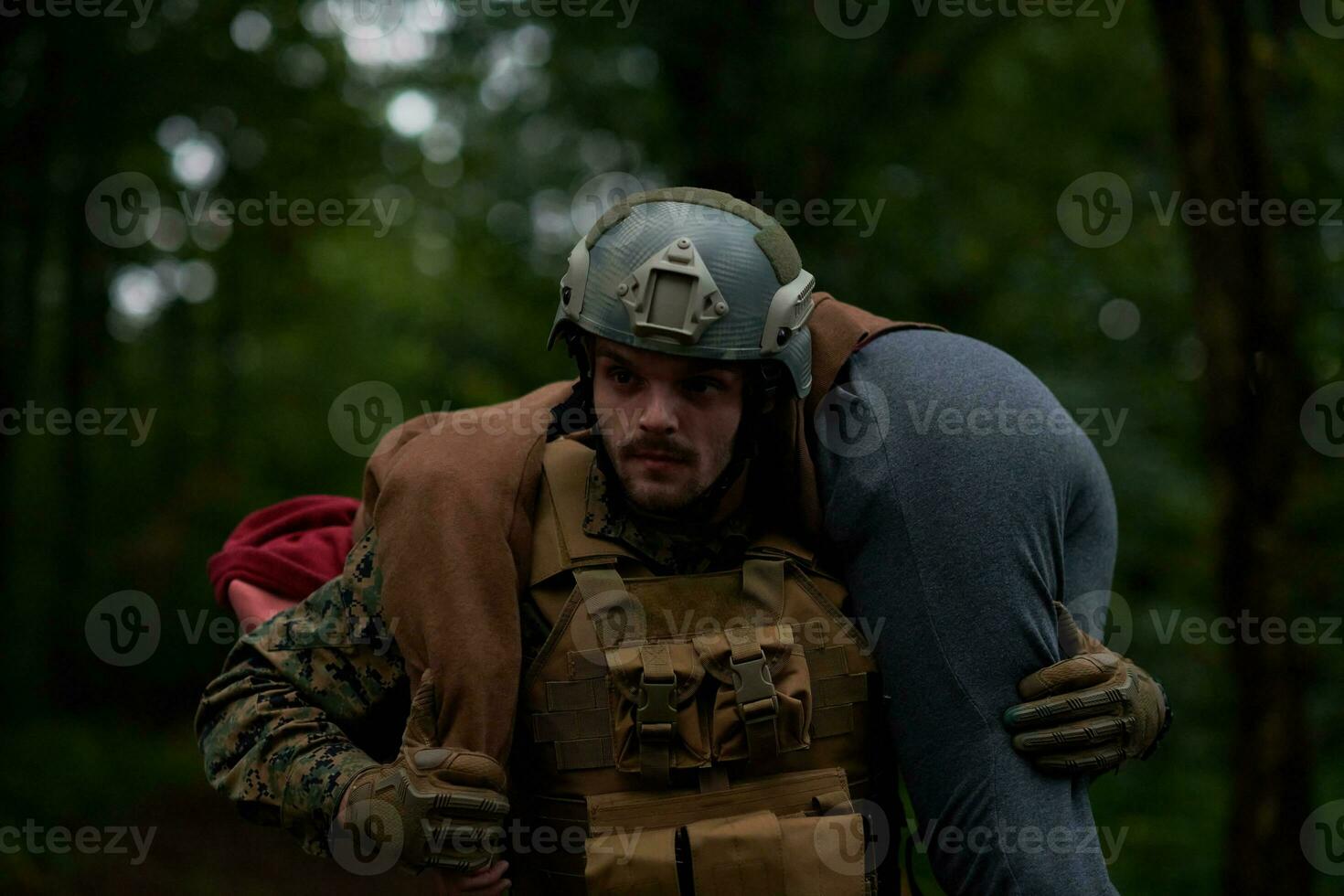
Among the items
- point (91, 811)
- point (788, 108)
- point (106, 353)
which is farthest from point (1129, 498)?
point (106, 353)

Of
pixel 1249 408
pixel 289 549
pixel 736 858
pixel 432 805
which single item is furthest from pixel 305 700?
pixel 1249 408

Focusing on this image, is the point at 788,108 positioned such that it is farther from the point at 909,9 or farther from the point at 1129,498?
the point at 1129,498

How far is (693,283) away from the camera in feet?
9.21

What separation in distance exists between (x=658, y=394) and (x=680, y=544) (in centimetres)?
41

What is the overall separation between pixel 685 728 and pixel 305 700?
35.0 inches

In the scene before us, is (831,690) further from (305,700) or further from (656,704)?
(305,700)

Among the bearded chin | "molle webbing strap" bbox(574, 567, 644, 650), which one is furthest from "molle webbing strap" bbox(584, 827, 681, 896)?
the bearded chin

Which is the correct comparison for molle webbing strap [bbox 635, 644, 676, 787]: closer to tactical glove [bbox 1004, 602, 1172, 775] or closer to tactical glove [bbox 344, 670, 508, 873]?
tactical glove [bbox 344, 670, 508, 873]

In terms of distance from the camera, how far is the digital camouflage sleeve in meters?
2.86

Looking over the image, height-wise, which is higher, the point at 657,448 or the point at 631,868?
the point at 657,448

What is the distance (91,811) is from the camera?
951 centimetres

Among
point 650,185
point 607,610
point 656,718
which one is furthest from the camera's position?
point 650,185

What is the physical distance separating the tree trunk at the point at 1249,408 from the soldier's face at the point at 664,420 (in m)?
2.97

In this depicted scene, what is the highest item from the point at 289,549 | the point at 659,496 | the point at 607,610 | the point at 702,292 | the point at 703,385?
the point at 702,292
